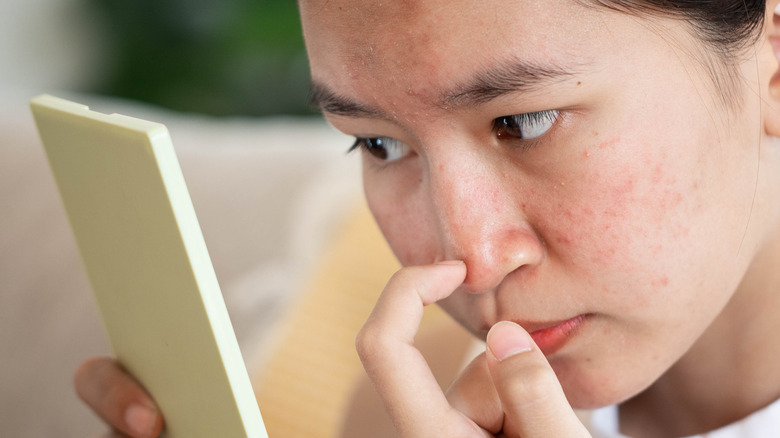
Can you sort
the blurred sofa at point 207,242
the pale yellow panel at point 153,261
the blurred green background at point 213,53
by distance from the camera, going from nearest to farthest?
the pale yellow panel at point 153,261
the blurred sofa at point 207,242
the blurred green background at point 213,53

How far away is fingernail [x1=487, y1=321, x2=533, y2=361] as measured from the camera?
0.58m

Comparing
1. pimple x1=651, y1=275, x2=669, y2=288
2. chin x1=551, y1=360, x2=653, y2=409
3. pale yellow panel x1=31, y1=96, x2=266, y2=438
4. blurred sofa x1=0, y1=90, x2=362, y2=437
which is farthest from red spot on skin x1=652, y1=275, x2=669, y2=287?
blurred sofa x1=0, y1=90, x2=362, y2=437

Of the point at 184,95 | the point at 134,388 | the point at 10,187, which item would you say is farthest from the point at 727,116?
the point at 184,95

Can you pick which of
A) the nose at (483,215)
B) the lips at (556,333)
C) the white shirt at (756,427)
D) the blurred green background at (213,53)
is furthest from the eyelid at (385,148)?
the blurred green background at (213,53)

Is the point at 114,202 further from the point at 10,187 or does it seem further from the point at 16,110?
the point at 16,110

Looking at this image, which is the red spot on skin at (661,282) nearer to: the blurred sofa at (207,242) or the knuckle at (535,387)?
the knuckle at (535,387)

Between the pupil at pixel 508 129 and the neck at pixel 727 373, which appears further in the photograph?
the neck at pixel 727 373

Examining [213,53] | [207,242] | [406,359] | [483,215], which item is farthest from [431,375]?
[213,53]

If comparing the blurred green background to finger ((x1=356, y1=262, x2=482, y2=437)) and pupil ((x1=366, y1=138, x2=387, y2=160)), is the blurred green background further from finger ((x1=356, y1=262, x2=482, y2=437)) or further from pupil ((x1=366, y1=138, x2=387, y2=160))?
finger ((x1=356, y1=262, x2=482, y2=437))

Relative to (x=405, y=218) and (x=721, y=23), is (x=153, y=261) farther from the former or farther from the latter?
(x=721, y=23)

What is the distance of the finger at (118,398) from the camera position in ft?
2.29

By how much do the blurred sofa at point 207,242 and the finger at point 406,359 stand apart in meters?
0.63

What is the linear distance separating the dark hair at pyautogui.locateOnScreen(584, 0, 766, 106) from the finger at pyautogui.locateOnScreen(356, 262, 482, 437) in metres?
0.26

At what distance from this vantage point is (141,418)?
2.28 ft
